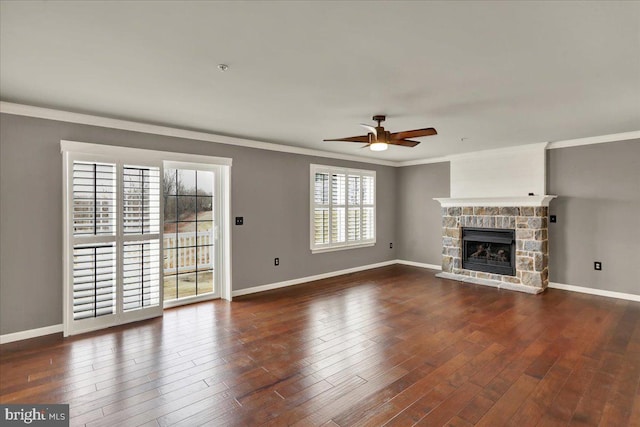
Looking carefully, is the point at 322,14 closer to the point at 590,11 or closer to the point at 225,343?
the point at 590,11

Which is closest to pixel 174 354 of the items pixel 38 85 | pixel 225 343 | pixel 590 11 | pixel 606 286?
pixel 225 343

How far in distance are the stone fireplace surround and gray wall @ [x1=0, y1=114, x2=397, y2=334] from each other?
7.72 feet

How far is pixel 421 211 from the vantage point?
729 centimetres

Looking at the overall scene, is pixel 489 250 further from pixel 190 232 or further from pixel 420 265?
pixel 190 232

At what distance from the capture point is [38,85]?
9.38 ft

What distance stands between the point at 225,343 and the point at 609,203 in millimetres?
5758

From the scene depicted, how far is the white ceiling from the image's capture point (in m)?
1.83

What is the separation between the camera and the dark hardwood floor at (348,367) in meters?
2.23

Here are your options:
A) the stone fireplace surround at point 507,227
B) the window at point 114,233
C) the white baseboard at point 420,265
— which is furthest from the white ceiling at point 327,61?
the white baseboard at point 420,265

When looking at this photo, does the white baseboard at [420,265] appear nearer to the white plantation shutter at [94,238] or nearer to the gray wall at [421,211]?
the gray wall at [421,211]

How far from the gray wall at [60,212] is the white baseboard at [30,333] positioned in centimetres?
5

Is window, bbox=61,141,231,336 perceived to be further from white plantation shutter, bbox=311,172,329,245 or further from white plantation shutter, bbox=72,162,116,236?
white plantation shutter, bbox=311,172,329,245

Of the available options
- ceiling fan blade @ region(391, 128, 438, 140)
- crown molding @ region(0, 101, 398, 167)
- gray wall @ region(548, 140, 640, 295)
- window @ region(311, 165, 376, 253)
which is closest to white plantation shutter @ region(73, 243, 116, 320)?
crown molding @ region(0, 101, 398, 167)

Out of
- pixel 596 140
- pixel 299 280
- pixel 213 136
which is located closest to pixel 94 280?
pixel 213 136
